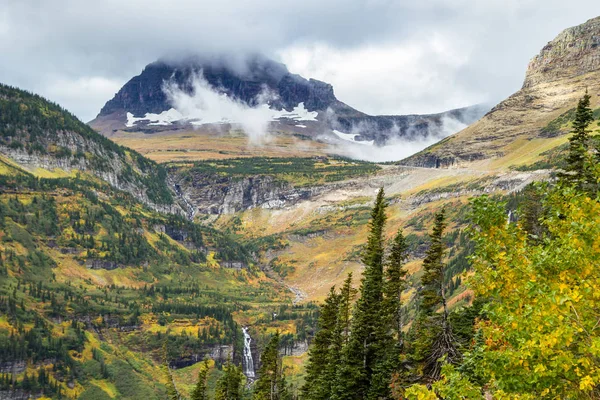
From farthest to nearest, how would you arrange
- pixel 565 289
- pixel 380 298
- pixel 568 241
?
pixel 380 298 < pixel 568 241 < pixel 565 289

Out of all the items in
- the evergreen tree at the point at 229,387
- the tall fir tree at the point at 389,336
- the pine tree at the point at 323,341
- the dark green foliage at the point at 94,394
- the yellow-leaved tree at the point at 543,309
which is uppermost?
the yellow-leaved tree at the point at 543,309

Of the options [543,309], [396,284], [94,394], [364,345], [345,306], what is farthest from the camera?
[94,394]

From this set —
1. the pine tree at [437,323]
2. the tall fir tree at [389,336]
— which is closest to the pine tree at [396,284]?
the tall fir tree at [389,336]

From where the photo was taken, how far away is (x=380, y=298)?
49375 mm

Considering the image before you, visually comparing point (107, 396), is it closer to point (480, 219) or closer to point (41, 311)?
point (41, 311)

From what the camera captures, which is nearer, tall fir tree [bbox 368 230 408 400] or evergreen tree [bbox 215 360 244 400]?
tall fir tree [bbox 368 230 408 400]

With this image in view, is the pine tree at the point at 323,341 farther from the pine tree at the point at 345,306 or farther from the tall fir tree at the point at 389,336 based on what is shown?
the tall fir tree at the point at 389,336

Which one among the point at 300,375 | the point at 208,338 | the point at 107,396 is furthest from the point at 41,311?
the point at 300,375

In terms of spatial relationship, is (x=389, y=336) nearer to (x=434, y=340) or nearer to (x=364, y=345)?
(x=364, y=345)

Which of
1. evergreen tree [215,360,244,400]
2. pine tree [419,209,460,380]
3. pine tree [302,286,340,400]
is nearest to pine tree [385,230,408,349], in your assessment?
pine tree [419,209,460,380]

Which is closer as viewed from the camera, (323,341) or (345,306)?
(345,306)

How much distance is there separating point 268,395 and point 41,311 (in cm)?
15378

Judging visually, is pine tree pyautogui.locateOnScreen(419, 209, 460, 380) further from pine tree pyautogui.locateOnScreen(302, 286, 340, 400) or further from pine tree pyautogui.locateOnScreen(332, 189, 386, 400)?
pine tree pyautogui.locateOnScreen(302, 286, 340, 400)

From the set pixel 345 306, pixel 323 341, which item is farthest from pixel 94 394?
pixel 345 306
